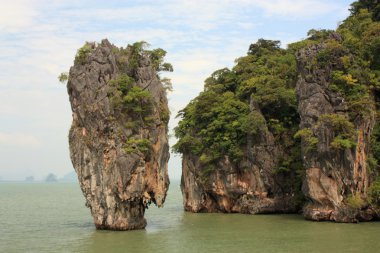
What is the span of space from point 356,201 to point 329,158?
3.32 metres

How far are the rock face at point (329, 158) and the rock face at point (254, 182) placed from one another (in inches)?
205

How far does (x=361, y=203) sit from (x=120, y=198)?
15.5 m

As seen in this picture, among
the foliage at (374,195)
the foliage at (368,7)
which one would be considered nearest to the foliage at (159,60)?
the foliage at (374,195)

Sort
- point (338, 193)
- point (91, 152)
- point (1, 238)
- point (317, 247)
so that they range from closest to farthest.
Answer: point (317, 247) → point (1, 238) → point (91, 152) → point (338, 193)

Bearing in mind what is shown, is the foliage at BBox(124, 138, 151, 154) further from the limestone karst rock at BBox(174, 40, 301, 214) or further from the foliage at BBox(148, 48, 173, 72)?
the limestone karst rock at BBox(174, 40, 301, 214)

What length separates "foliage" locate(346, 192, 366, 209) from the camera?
31.3 meters

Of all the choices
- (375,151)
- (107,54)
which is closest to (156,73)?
(107,54)

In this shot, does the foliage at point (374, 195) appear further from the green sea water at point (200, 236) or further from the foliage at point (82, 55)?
the foliage at point (82, 55)

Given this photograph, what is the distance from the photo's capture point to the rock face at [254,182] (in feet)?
131

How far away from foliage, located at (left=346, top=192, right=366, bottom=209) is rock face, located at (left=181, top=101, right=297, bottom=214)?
26.0 ft

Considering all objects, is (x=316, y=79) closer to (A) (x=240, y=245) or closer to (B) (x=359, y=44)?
(B) (x=359, y=44)

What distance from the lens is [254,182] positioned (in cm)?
4031

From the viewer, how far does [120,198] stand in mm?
28812

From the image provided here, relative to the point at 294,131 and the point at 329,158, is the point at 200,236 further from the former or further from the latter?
the point at 294,131
